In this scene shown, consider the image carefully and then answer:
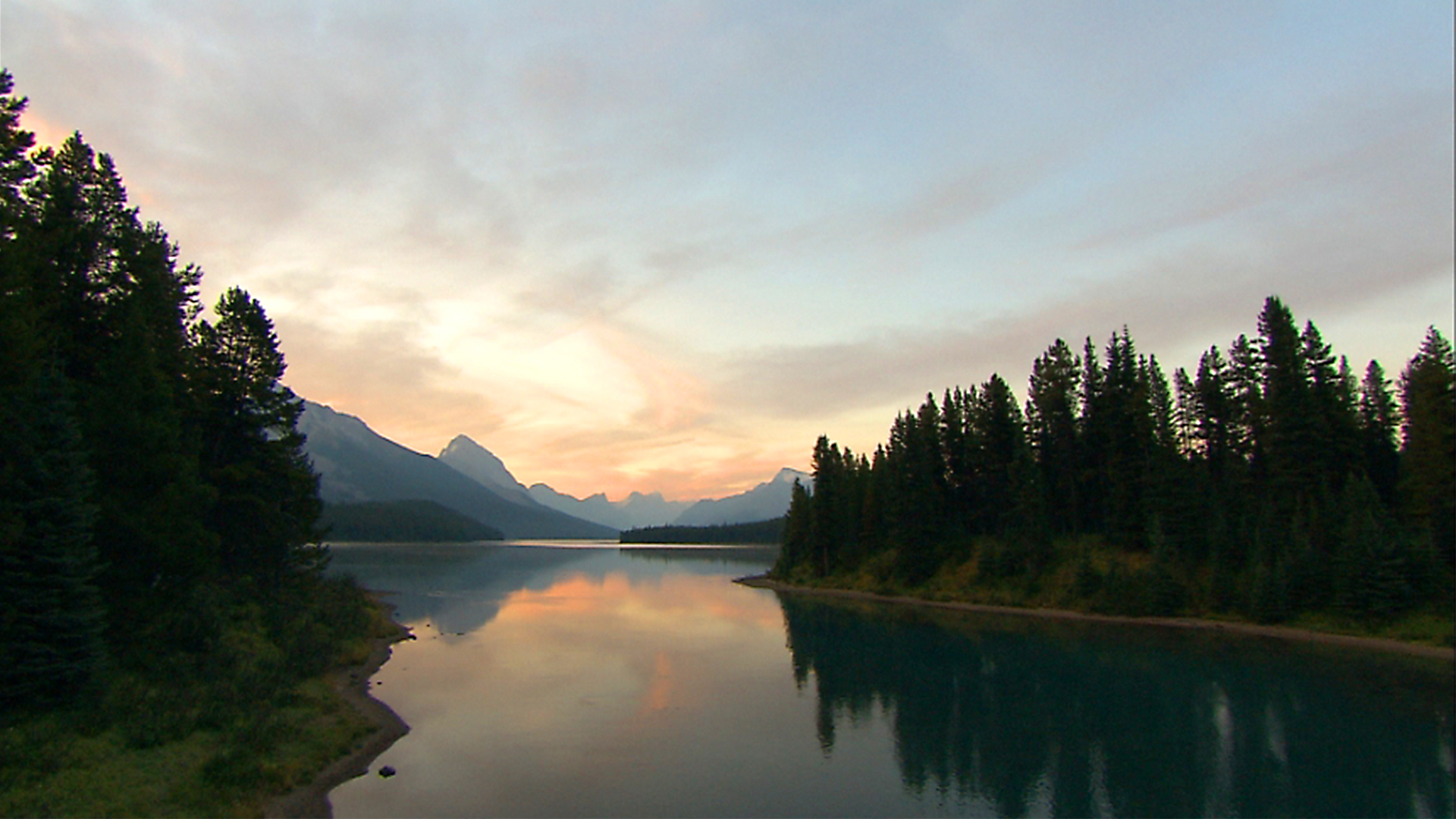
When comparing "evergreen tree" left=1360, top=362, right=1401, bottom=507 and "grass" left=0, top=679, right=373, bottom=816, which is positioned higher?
"evergreen tree" left=1360, top=362, right=1401, bottom=507

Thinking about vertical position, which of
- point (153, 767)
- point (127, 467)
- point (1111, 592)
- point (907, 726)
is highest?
point (127, 467)

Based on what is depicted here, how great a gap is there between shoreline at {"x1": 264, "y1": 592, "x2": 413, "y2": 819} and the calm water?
85 cm

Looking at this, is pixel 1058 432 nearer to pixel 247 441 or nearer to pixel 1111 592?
pixel 1111 592

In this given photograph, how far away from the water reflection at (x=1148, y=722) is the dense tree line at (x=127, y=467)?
31.1 metres

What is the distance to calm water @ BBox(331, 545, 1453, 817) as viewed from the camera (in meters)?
28.6

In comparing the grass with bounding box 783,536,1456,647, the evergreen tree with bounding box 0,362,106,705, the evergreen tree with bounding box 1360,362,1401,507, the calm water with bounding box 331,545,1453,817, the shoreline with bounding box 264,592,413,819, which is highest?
the evergreen tree with bounding box 1360,362,1401,507

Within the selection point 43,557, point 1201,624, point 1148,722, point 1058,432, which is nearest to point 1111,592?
point 1201,624

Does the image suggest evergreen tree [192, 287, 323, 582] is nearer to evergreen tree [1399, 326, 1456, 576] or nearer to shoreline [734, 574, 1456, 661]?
shoreline [734, 574, 1456, 661]

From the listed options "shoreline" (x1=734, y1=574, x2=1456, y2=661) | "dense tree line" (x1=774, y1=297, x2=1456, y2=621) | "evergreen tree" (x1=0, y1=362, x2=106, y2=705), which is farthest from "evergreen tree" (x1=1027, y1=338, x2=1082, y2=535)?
"evergreen tree" (x1=0, y1=362, x2=106, y2=705)

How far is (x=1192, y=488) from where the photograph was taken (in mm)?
78938

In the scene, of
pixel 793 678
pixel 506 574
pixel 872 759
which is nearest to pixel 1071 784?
pixel 872 759

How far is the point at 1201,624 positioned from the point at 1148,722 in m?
38.1

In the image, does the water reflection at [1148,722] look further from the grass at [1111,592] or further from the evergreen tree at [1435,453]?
the evergreen tree at [1435,453]

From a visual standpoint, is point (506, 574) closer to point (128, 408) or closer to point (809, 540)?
point (809, 540)
